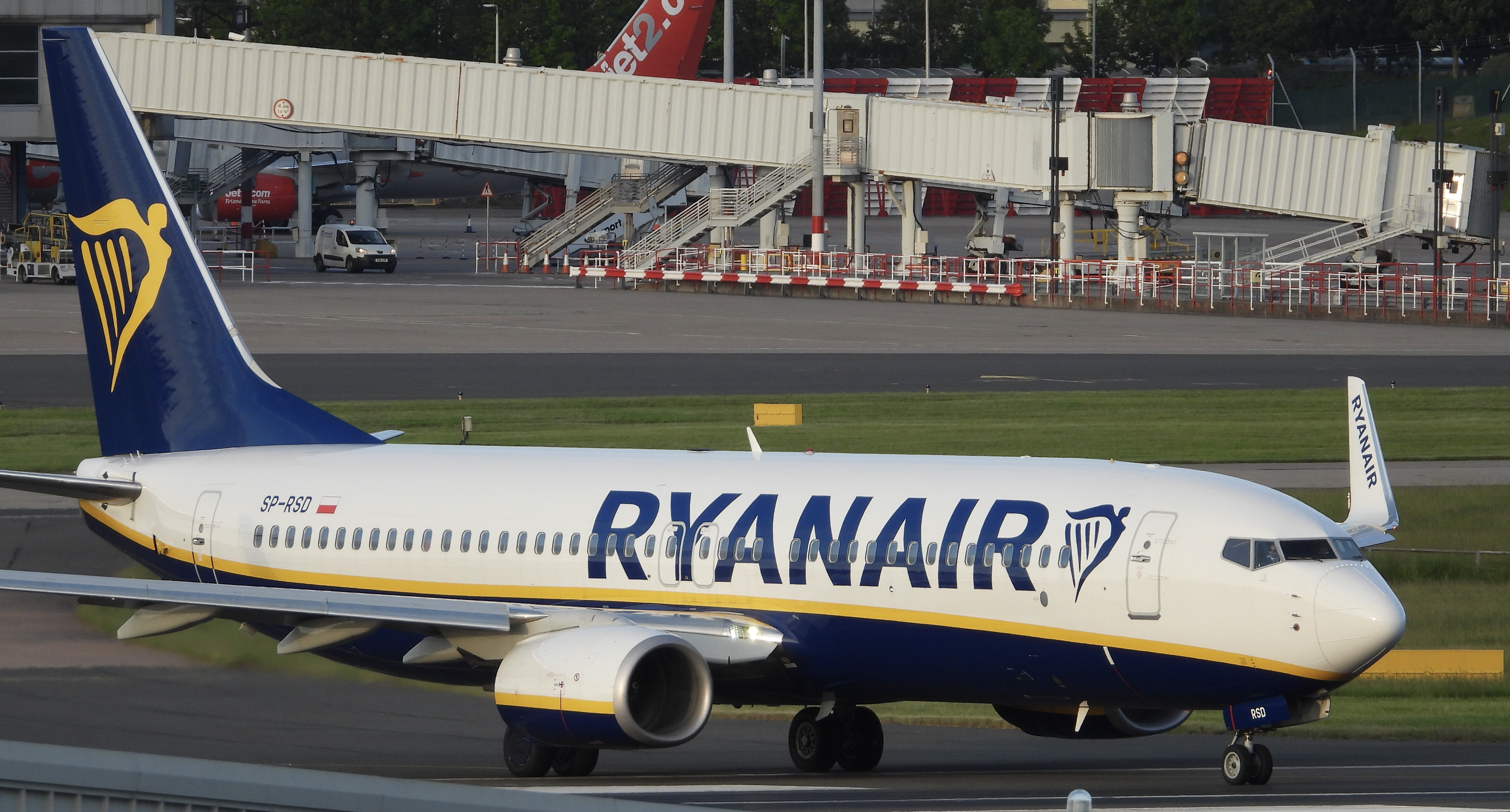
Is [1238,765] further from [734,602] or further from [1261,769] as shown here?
[734,602]

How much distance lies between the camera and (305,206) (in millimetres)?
117875

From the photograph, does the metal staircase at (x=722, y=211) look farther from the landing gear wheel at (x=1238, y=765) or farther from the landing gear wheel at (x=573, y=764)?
the landing gear wheel at (x=1238, y=765)

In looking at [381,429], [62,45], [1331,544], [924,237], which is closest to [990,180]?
[924,237]

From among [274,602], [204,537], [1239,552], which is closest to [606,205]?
[204,537]

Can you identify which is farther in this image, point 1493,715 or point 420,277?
point 420,277

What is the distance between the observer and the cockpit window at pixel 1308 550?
1953 cm

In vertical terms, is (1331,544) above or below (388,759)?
above

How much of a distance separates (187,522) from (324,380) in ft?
106

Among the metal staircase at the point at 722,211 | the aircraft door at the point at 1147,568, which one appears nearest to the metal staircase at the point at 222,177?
the metal staircase at the point at 722,211

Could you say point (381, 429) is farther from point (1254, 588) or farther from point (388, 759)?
point (1254, 588)

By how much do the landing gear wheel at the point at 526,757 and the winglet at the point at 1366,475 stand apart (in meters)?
9.50

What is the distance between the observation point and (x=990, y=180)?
8894 cm

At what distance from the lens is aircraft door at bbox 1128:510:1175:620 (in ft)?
64.8

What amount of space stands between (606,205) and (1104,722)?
90.7m
